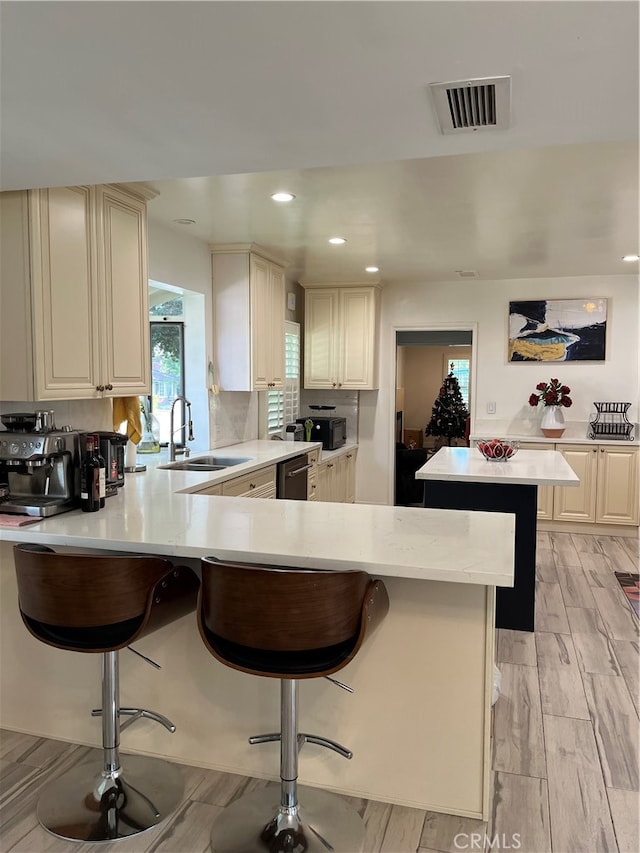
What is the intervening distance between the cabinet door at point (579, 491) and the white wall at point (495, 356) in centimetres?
51

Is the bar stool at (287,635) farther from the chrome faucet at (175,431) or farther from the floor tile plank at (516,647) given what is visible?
the chrome faucet at (175,431)

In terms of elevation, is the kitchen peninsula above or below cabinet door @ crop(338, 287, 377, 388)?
below

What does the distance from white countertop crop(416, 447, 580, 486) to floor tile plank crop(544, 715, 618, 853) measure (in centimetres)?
120

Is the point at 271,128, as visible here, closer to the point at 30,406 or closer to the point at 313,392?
the point at 30,406

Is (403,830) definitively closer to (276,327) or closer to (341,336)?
(276,327)

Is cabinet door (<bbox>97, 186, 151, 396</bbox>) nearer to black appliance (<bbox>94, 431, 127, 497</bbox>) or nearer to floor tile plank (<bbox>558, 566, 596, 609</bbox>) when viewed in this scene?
black appliance (<bbox>94, 431, 127, 497</bbox>)

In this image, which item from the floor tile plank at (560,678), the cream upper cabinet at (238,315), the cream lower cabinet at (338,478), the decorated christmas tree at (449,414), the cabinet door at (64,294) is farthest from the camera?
the decorated christmas tree at (449,414)

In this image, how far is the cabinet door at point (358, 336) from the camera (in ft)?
21.0

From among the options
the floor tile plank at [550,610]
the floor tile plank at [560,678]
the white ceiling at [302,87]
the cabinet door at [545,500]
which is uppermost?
the white ceiling at [302,87]

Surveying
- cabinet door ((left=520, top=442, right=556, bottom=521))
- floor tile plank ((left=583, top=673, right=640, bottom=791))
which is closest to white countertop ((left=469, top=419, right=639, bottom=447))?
cabinet door ((left=520, top=442, right=556, bottom=521))

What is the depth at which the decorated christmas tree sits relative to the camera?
8.16 metres

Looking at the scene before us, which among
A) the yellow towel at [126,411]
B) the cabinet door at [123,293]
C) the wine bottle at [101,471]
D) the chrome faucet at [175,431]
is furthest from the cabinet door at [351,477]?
Result: the wine bottle at [101,471]

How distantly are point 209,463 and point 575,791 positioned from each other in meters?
3.02

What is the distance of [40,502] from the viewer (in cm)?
251
